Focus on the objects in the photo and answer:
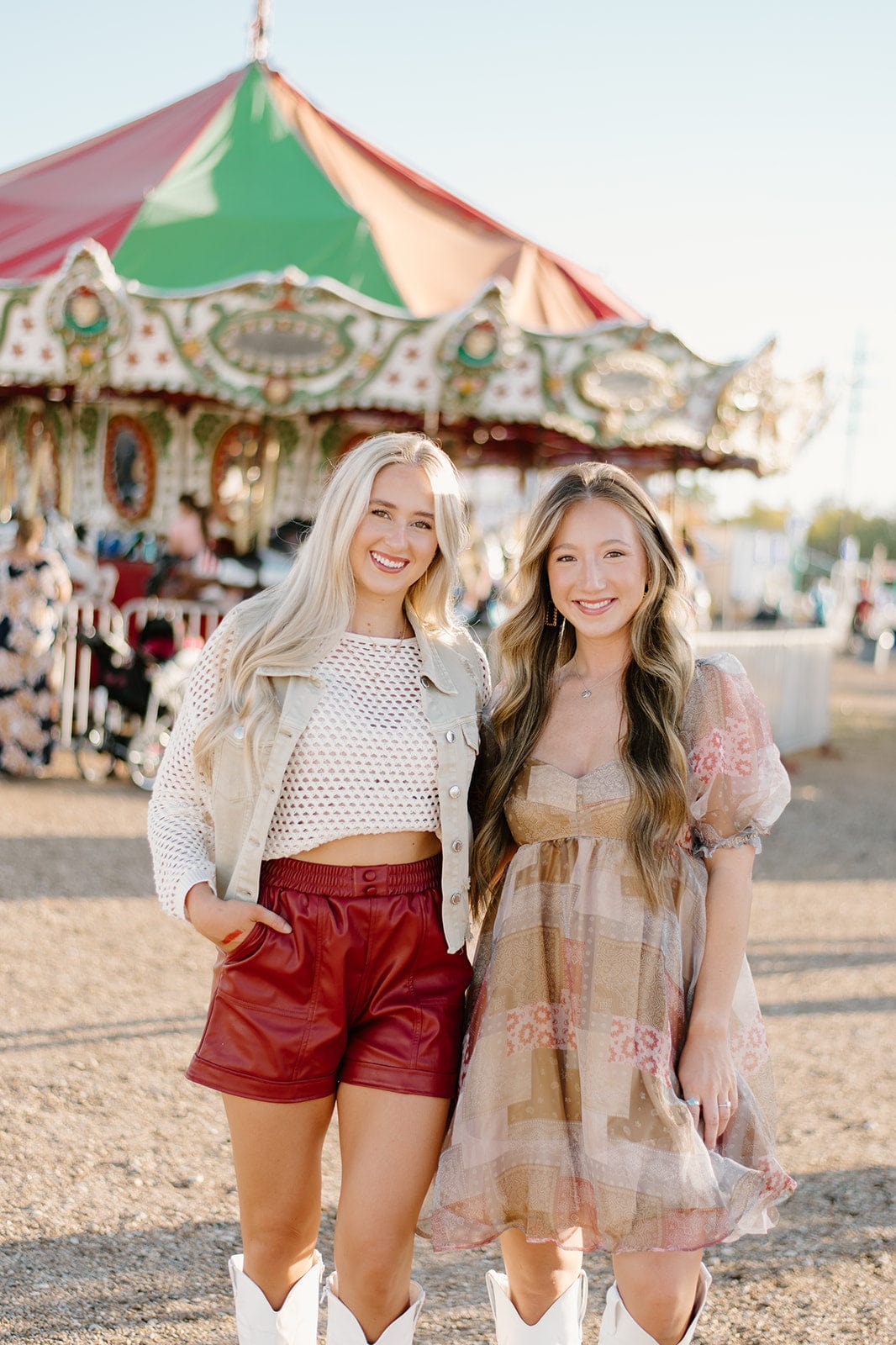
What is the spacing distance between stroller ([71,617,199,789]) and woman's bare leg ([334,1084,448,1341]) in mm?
6955

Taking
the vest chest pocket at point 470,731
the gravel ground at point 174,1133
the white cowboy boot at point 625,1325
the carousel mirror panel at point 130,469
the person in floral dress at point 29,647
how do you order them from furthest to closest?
the carousel mirror panel at point 130,469
the person in floral dress at point 29,647
the gravel ground at point 174,1133
the vest chest pocket at point 470,731
the white cowboy boot at point 625,1325

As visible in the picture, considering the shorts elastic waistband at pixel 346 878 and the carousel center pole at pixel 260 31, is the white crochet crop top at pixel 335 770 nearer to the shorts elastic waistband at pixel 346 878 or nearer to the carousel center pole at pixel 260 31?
the shorts elastic waistband at pixel 346 878

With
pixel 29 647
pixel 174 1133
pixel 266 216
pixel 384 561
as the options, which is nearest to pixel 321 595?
pixel 384 561

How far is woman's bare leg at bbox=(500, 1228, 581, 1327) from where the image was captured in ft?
8.00

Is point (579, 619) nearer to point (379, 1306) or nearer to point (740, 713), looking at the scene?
point (740, 713)

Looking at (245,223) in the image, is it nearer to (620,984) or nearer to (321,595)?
(321,595)

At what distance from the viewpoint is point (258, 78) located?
46.0 feet

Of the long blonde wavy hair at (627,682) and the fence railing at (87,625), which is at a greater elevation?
the long blonde wavy hair at (627,682)

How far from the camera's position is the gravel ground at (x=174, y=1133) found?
10.1 feet

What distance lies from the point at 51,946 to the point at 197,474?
8107 millimetres

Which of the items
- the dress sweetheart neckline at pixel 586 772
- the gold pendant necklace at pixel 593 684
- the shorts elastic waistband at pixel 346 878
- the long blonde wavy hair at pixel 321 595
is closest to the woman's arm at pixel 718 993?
the dress sweetheart neckline at pixel 586 772

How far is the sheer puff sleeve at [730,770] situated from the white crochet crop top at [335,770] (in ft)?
1.63

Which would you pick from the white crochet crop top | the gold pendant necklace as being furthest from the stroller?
the gold pendant necklace

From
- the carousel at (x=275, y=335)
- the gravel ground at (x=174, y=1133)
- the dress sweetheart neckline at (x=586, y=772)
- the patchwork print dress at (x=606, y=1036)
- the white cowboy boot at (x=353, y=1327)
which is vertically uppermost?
the carousel at (x=275, y=335)
